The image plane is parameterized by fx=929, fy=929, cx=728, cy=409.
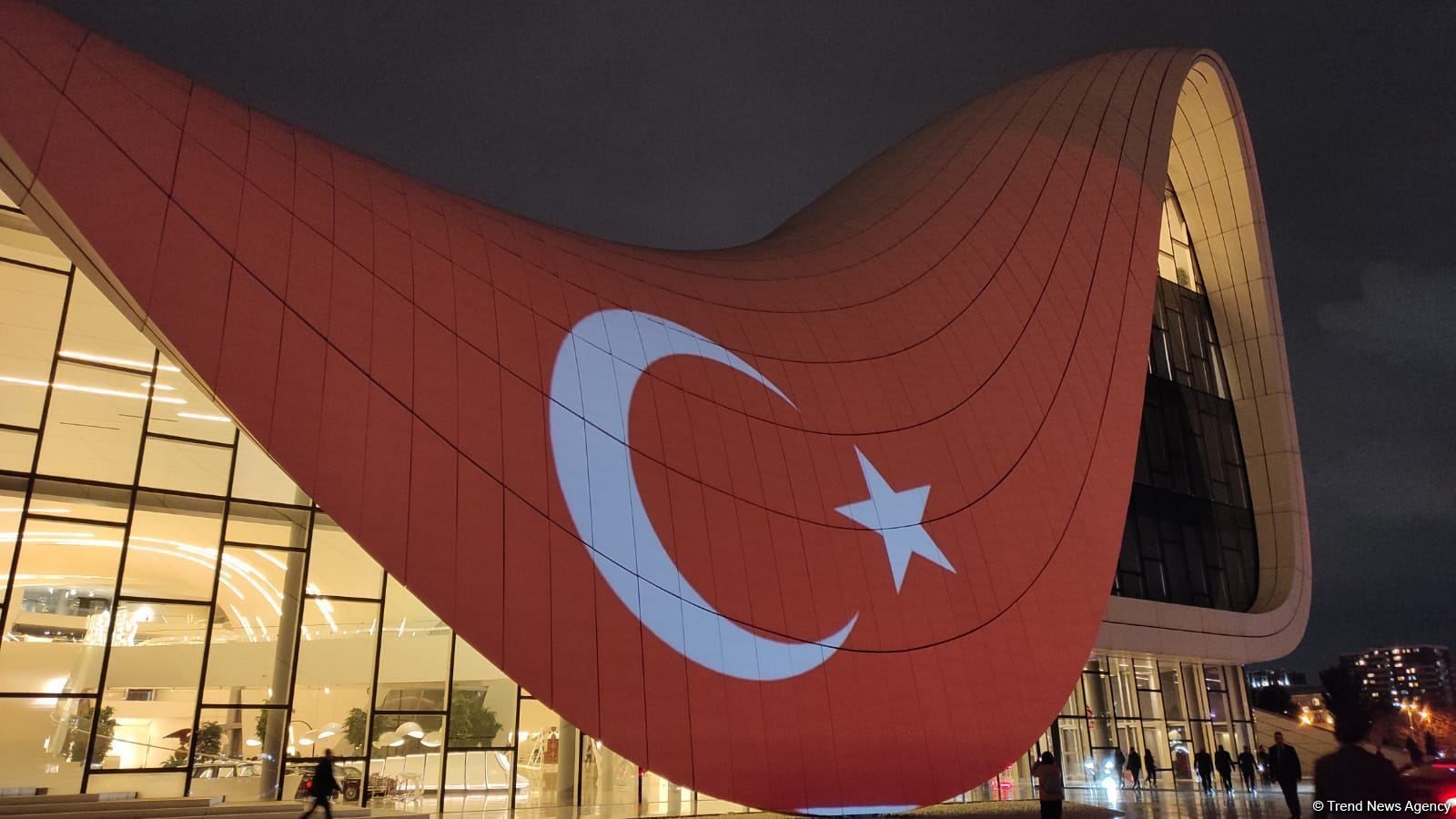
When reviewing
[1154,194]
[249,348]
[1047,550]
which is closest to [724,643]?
[249,348]

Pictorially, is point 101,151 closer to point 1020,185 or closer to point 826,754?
point 826,754

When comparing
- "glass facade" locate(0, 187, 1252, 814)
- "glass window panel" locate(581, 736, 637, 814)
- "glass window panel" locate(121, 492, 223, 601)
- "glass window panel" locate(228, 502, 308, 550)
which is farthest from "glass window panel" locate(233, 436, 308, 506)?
"glass window panel" locate(581, 736, 637, 814)

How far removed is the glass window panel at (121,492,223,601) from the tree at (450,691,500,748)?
14.2 feet

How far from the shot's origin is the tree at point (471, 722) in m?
15.6

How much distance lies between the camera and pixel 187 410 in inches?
600

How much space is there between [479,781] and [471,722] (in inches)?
38.6

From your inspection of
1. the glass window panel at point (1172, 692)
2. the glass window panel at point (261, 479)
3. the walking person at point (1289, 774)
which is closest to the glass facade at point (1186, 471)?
the glass window panel at point (1172, 692)

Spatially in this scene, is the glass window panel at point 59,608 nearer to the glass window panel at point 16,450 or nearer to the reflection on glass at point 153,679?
the reflection on glass at point 153,679

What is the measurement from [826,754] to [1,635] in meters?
11.6

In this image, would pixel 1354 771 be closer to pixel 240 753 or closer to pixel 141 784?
pixel 240 753

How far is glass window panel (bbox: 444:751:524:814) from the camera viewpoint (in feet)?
50.4

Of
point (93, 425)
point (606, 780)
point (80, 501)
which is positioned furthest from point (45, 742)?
point (606, 780)

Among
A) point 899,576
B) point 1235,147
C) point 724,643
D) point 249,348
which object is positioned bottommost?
point 724,643

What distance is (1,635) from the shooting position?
13055 mm
